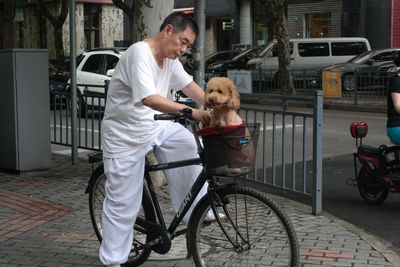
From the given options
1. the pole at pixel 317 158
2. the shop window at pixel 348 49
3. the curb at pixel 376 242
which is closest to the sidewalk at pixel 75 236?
the curb at pixel 376 242

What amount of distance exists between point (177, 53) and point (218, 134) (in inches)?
27.2

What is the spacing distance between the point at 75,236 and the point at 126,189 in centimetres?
149

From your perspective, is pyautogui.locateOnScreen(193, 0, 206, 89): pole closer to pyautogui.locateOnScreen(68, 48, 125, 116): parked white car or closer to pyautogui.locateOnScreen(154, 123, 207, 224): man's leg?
pyautogui.locateOnScreen(154, 123, 207, 224): man's leg

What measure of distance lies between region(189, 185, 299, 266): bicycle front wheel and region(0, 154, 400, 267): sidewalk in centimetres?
64

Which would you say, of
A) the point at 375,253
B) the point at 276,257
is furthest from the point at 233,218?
the point at 375,253

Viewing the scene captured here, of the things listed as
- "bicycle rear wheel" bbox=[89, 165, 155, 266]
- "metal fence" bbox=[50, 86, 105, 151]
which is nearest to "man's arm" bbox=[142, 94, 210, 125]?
"bicycle rear wheel" bbox=[89, 165, 155, 266]

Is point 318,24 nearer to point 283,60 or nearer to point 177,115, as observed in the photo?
point 283,60

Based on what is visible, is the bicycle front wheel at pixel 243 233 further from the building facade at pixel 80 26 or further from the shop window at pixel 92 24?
the shop window at pixel 92 24

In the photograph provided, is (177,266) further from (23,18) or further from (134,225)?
(23,18)

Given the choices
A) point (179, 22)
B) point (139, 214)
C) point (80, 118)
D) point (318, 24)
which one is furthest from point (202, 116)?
point (318, 24)

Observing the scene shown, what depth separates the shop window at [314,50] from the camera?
24281 mm

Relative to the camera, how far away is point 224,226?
395 centimetres

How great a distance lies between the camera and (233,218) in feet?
12.9

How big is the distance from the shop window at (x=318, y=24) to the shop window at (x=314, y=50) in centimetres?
685
